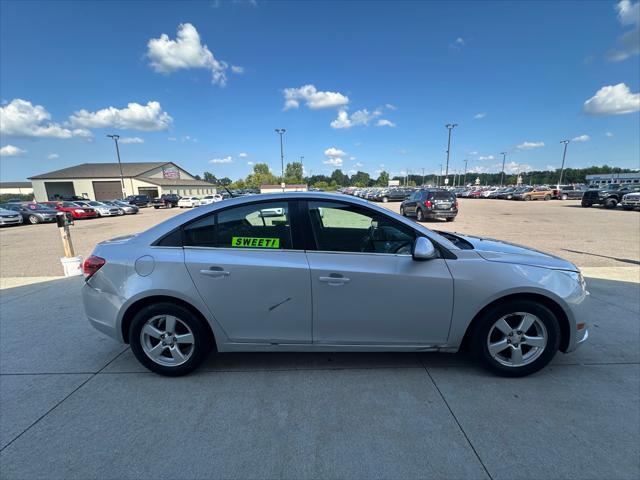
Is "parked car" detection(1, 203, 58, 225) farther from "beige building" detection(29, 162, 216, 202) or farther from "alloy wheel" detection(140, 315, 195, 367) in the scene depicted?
"beige building" detection(29, 162, 216, 202)

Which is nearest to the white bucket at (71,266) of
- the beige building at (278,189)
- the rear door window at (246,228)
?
the beige building at (278,189)

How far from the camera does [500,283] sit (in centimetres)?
258

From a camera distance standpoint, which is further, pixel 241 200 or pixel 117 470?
pixel 241 200

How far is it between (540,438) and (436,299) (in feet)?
3.73

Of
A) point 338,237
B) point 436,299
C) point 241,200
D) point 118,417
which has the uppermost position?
point 241,200

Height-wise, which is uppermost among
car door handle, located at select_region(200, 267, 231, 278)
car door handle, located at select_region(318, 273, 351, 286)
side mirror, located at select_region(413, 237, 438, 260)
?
side mirror, located at select_region(413, 237, 438, 260)

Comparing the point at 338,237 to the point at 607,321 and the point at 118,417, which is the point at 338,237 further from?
the point at 607,321

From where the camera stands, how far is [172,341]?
9.12 feet

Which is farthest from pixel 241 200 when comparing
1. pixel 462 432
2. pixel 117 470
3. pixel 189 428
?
pixel 462 432

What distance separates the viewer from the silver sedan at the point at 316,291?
8.50ft

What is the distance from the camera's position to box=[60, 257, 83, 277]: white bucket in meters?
6.27

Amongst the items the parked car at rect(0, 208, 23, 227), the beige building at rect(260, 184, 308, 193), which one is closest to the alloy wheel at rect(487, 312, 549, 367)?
the beige building at rect(260, 184, 308, 193)

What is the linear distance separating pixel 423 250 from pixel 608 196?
30369 mm

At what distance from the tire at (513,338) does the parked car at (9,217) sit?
2746 centimetres
